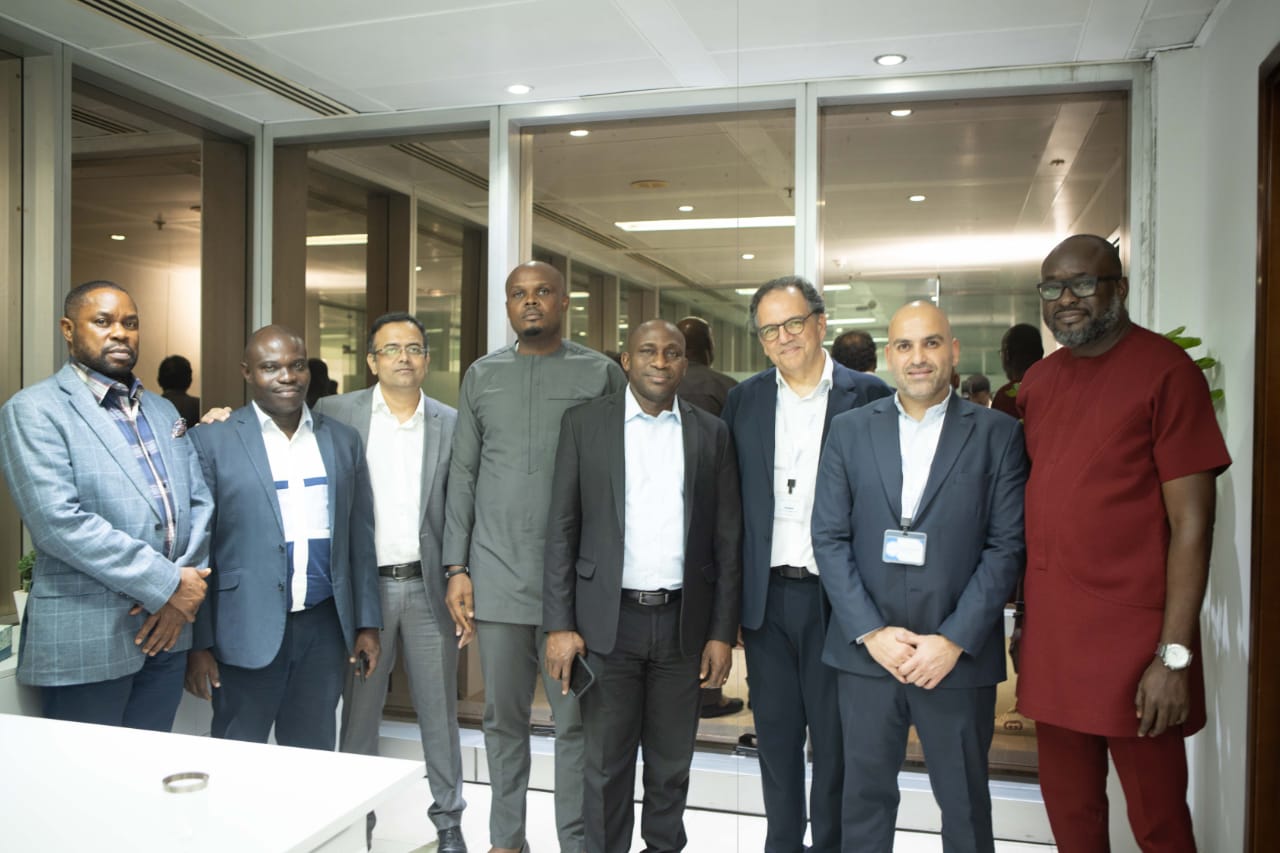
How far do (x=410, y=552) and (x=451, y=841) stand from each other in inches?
40.3

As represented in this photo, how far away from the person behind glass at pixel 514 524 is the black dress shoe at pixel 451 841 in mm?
263

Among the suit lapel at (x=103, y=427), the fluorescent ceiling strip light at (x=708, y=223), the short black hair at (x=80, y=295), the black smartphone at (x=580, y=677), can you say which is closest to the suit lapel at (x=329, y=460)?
the suit lapel at (x=103, y=427)

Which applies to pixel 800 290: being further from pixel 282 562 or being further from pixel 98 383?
pixel 98 383

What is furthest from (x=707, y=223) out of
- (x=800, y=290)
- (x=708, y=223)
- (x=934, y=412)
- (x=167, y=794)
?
(x=167, y=794)

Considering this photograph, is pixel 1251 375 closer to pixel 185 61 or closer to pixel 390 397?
pixel 390 397

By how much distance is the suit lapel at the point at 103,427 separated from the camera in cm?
275

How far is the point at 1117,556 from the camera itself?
2.46 m

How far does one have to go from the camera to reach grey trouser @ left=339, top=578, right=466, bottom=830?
3426 millimetres

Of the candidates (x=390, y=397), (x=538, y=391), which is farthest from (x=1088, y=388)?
(x=390, y=397)

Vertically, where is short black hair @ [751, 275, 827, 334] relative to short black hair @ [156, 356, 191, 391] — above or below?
above

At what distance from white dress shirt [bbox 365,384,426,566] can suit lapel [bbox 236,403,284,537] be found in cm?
40

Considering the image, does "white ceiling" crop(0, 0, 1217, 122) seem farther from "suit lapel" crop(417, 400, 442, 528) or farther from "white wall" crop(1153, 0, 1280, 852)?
"suit lapel" crop(417, 400, 442, 528)

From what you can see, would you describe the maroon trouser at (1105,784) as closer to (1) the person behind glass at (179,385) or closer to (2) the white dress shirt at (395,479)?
(2) the white dress shirt at (395,479)

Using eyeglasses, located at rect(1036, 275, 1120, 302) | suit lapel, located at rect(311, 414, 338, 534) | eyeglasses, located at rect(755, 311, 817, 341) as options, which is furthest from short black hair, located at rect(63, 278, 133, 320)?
eyeglasses, located at rect(1036, 275, 1120, 302)
